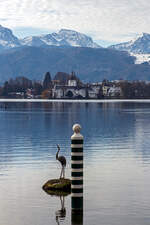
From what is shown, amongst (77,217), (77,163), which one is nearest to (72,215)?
(77,217)

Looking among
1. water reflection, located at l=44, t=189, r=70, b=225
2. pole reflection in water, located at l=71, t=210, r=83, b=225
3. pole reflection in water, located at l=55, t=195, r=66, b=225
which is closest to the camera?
pole reflection in water, located at l=71, t=210, r=83, b=225

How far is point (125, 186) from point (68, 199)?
14.5 feet

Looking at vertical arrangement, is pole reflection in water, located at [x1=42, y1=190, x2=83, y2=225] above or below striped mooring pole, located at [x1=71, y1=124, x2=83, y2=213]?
below

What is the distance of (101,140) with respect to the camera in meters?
59.0

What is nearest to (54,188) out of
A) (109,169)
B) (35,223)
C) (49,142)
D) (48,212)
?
(48,212)

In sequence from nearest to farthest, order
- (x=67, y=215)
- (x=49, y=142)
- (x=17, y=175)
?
(x=67, y=215), (x=17, y=175), (x=49, y=142)

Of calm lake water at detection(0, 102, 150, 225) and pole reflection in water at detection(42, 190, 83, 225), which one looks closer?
pole reflection in water at detection(42, 190, 83, 225)

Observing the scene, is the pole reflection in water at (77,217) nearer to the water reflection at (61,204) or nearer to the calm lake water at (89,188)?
the calm lake water at (89,188)

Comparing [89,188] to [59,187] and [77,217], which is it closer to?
[59,187]

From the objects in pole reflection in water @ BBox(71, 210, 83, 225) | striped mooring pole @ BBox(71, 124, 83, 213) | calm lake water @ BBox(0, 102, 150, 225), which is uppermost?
striped mooring pole @ BBox(71, 124, 83, 213)

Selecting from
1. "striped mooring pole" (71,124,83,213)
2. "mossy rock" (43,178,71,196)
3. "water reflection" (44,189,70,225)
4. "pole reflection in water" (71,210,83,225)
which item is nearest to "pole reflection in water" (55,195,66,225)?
"water reflection" (44,189,70,225)

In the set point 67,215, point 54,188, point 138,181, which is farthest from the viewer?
point 138,181

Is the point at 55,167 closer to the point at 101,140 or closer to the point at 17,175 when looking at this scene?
the point at 17,175

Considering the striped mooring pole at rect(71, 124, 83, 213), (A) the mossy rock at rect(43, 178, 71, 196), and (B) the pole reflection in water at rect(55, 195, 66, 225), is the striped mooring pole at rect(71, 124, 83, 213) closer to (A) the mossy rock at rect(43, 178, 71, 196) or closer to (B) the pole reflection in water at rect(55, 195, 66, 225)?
(B) the pole reflection in water at rect(55, 195, 66, 225)
